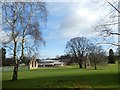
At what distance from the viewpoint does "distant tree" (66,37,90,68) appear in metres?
90.3

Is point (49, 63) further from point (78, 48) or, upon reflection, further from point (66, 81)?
point (66, 81)

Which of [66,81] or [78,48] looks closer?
[66,81]

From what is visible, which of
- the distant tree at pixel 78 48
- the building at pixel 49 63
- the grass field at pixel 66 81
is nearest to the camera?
the grass field at pixel 66 81

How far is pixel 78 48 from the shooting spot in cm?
9319

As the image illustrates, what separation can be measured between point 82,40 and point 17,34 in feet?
198

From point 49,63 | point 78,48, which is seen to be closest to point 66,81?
point 78,48

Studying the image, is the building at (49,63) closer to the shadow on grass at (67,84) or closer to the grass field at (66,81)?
the grass field at (66,81)

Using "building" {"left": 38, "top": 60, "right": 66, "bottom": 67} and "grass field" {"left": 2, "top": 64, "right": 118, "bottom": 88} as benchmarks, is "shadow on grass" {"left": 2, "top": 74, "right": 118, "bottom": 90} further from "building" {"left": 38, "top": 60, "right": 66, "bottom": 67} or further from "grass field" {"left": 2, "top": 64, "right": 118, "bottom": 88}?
"building" {"left": 38, "top": 60, "right": 66, "bottom": 67}

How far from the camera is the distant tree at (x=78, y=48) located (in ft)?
296

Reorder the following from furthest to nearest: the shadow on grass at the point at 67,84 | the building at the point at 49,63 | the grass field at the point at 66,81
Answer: the building at the point at 49,63 → the grass field at the point at 66,81 → the shadow on grass at the point at 67,84

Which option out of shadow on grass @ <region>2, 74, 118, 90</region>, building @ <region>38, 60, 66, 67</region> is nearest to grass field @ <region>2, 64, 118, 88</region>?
shadow on grass @ <region>2, 74, 118, 90</region>

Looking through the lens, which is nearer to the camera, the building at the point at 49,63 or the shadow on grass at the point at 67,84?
the shadow on grass at the point at 67,84

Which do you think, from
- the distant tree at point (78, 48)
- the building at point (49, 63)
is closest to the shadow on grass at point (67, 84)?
the distant tree at point (78, 48)

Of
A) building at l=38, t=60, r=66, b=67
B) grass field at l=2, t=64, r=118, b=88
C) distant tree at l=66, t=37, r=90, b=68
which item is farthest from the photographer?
building at l=38, t=60, r=66, b=67
